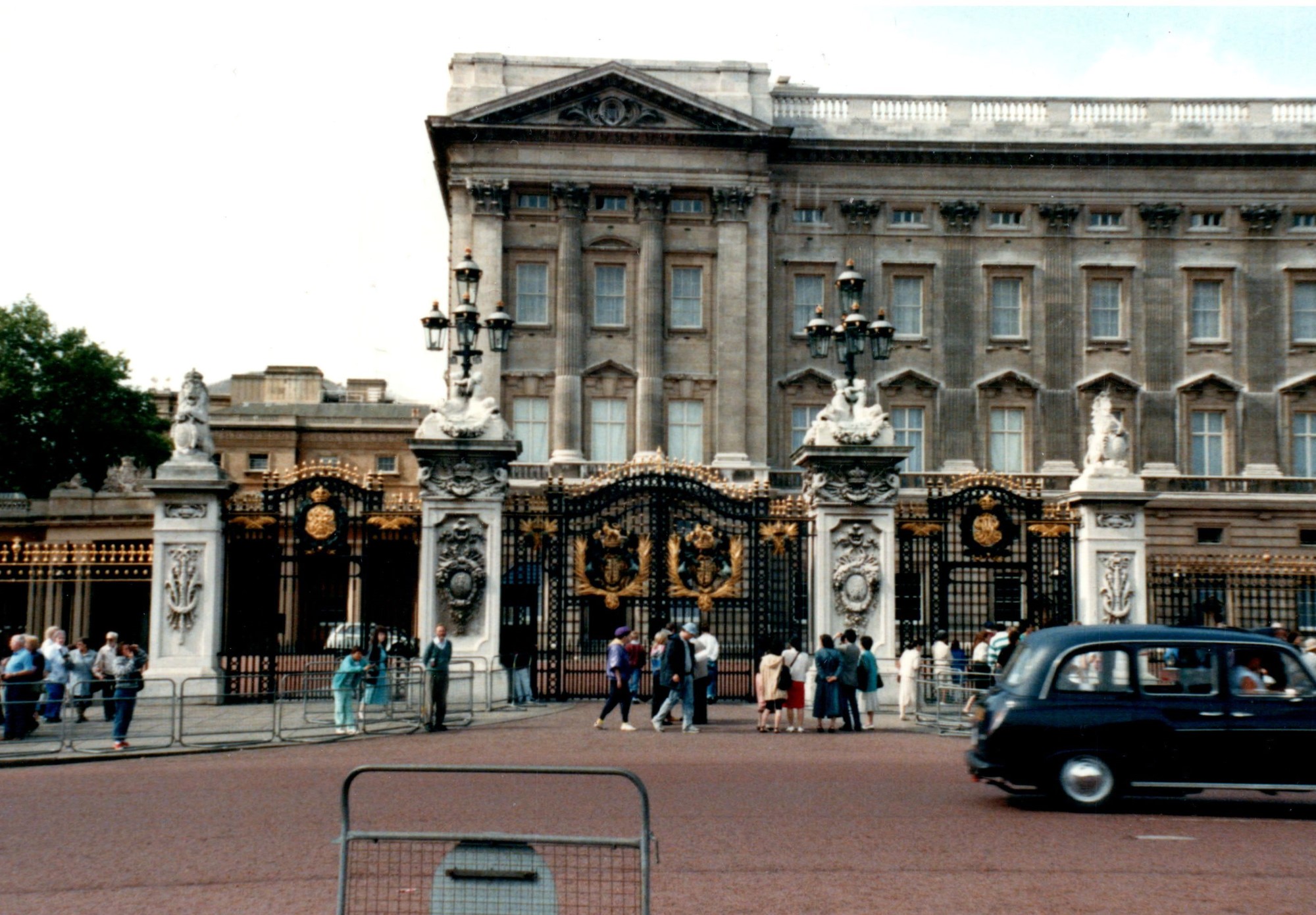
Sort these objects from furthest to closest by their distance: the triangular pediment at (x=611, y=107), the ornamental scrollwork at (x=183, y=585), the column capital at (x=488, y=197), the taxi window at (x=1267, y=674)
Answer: the column capital at (x=488, y=197) < the triangular pediment at (x=611, y=107) < the ornamental scrollwork at (x=183, y=585) < the taxi window at (x=1267, y=674)

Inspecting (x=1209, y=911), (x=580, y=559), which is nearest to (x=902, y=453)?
(x=580, y=559)

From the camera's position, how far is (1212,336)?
5206 cm

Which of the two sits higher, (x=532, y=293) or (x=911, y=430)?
(x=532, y=293)

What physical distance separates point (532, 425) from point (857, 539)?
27926 millimetres

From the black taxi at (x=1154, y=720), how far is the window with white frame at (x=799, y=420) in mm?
37635

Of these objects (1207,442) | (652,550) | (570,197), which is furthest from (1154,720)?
(1207,442)

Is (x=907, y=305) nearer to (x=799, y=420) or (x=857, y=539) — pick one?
(x=799, y=420)

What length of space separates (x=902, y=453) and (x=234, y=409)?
51453mm

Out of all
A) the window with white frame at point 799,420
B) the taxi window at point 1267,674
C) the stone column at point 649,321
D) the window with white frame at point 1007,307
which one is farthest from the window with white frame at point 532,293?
the taxi window at point 1267,674

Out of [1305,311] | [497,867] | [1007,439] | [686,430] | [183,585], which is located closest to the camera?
[497,867]

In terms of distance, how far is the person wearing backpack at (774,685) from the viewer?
20.2 m

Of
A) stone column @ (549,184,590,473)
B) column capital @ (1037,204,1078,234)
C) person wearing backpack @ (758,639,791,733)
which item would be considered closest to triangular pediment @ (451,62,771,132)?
stone column @ (549,184,590,473)

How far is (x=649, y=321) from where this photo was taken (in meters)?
50.0

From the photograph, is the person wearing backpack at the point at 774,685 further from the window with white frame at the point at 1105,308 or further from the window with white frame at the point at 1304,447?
the window with white frame at the point at 1304,447
